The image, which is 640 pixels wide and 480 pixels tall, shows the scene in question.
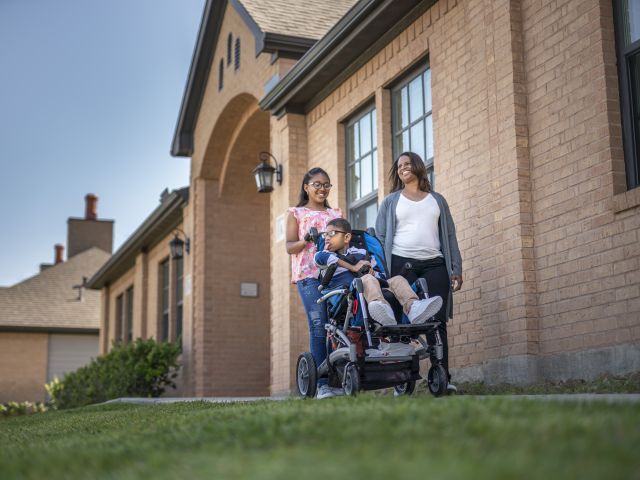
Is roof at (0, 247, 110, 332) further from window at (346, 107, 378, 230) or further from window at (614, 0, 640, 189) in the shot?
window at (614, 0, 640, 189)

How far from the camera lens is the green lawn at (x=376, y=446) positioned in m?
3.24

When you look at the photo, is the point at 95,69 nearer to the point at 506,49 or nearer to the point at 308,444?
the point at 506,49

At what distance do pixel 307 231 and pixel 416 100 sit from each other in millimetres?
3633

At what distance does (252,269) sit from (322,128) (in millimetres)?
5666

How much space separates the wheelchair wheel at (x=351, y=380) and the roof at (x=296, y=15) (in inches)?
335

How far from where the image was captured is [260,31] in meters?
14.6

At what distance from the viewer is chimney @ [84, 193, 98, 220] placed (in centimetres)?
4191

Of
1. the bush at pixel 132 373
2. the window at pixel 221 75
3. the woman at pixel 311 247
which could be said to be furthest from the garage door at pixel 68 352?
the woman at pixel 311 247

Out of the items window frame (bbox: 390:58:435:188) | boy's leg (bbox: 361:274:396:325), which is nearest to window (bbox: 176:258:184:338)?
window frame (bbox: 390:58:435:188)

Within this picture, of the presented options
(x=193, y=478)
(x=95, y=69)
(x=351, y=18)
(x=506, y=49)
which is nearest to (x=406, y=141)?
(x=351, y=18)

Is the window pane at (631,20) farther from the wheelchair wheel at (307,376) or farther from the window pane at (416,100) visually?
the wheelchair wheel at (307,376)

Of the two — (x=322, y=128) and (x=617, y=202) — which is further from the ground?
(x=322, y=128)

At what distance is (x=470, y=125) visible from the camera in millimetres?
9414

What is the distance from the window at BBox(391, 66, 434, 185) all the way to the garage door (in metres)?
24.6
